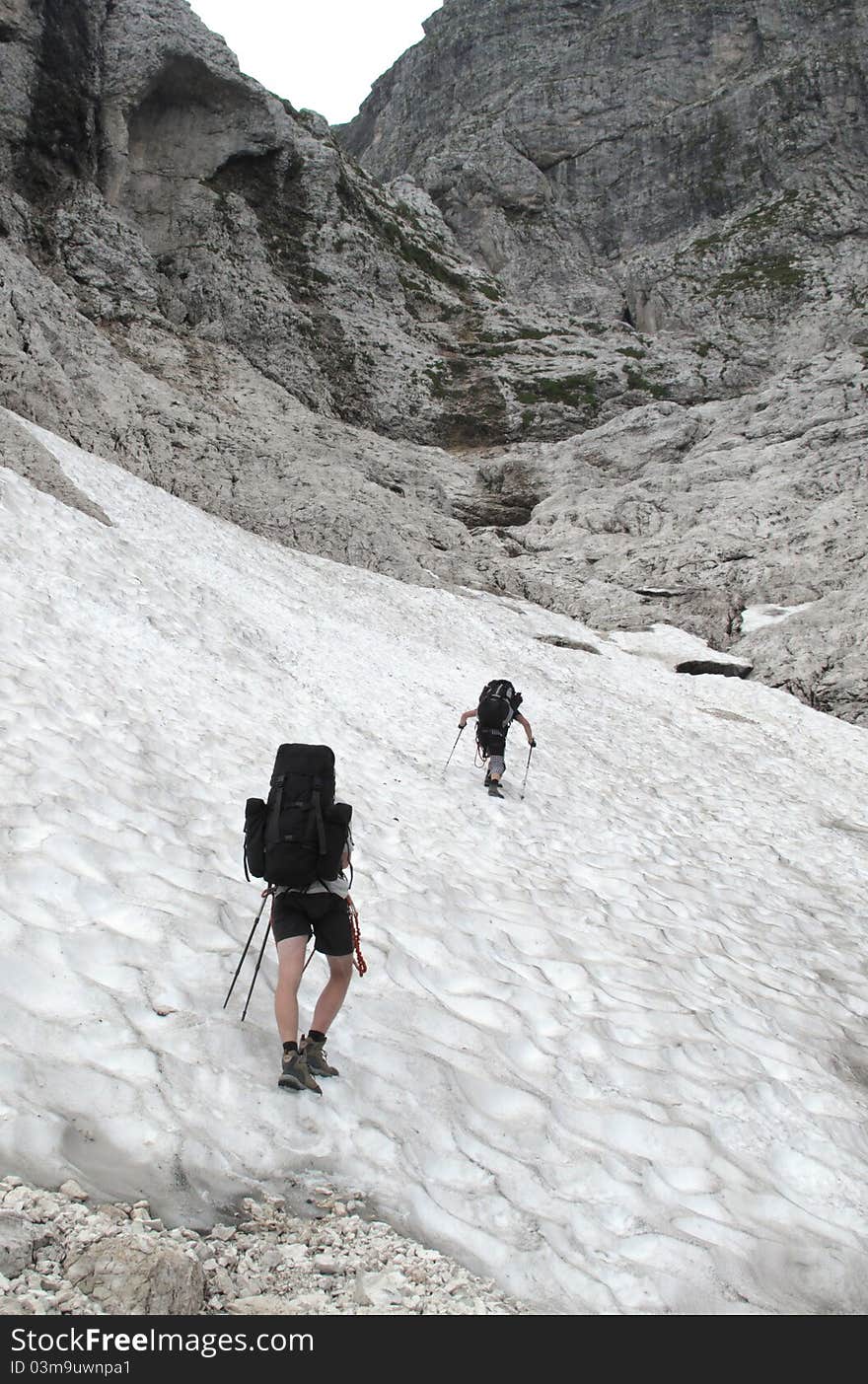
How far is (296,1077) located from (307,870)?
1.24 meters

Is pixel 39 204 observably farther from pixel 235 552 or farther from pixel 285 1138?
pixel 285 1138

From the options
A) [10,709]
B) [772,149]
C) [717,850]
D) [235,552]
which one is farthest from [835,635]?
[772,149]

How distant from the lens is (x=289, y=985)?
16.6 feet

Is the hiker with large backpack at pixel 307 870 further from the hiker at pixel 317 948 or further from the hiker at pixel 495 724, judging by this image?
the hiker at pixel 495 724

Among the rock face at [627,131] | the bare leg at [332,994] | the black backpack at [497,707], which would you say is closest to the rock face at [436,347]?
the rock face at [627,131]

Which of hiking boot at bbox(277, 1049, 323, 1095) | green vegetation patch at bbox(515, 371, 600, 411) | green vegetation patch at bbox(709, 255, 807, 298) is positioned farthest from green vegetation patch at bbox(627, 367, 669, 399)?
hiking boot at bbox(277, 1049, 323, 1095)

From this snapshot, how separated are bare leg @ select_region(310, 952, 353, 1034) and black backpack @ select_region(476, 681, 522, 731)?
8538 mm

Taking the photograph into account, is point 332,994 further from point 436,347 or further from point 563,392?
point 436,347

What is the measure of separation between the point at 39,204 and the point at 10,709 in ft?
148

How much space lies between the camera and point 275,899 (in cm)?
548

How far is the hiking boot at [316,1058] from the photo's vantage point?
16.5 feet

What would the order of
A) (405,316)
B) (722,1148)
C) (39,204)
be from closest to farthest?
(722,1148) < (39,204) < (405,316)

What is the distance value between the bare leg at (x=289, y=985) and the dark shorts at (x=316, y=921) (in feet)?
0.30

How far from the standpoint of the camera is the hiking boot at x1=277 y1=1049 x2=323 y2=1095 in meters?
4.81
